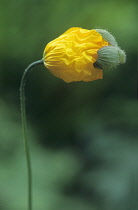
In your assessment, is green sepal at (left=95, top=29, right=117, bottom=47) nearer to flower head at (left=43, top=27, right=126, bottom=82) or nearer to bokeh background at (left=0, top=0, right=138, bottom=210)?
flower head at (left=43, top=27, right=126, bottom=82)

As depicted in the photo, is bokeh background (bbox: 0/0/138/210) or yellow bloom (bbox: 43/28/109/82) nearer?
yellow bloom (bbox: 43/28/109/82)

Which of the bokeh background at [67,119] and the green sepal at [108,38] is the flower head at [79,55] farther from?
the bokeh background at [67,119]

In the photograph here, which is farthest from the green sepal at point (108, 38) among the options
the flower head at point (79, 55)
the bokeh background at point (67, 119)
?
the bokeh background at point (67, 119)

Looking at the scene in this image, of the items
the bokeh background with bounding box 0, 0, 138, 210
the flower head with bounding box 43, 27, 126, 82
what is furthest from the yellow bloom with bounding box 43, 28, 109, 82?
the bokeh background with bounding box 0, 0, 138, 210

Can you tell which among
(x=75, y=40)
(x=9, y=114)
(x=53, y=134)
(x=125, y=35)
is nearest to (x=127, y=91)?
(x=125, y=35)

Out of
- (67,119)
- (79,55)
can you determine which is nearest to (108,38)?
(79,55)

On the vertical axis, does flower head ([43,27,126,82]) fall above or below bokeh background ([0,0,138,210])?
above

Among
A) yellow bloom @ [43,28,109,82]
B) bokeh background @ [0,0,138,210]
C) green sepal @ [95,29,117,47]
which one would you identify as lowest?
bokeh background @ [0,0,138,210]

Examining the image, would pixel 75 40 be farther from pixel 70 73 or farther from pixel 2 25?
pixel 2 25
